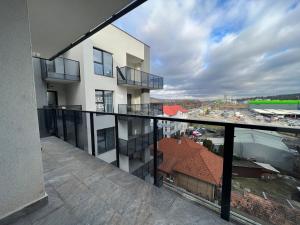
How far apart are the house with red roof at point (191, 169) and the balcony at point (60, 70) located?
6.34m

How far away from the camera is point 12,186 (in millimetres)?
1277

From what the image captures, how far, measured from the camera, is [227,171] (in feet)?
4.40

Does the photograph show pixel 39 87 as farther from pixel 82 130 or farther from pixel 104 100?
pixel 82 130

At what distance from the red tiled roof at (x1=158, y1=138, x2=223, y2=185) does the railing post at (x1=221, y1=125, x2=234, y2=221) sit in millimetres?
266

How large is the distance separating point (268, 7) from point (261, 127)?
4.63 m

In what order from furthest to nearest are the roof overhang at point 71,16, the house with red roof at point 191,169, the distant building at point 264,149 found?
the roof overhang at point 71,16
the house with red roof at point 191,169
the distant building at point 264,149

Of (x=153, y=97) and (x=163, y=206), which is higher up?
(x=153, y=97)

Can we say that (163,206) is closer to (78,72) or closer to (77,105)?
(77,105)

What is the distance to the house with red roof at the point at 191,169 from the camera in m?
1.61

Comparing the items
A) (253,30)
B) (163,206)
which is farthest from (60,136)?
(253,30)

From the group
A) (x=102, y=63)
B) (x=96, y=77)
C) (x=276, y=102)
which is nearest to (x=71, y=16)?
(x=276, y=102)

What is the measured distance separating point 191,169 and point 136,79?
7858mm

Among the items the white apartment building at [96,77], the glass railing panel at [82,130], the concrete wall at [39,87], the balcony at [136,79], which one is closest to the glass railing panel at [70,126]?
the glass railing panel at [82,130]

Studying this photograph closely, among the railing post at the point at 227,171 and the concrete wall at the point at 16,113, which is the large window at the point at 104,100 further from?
the railing post at the point at 227,171
